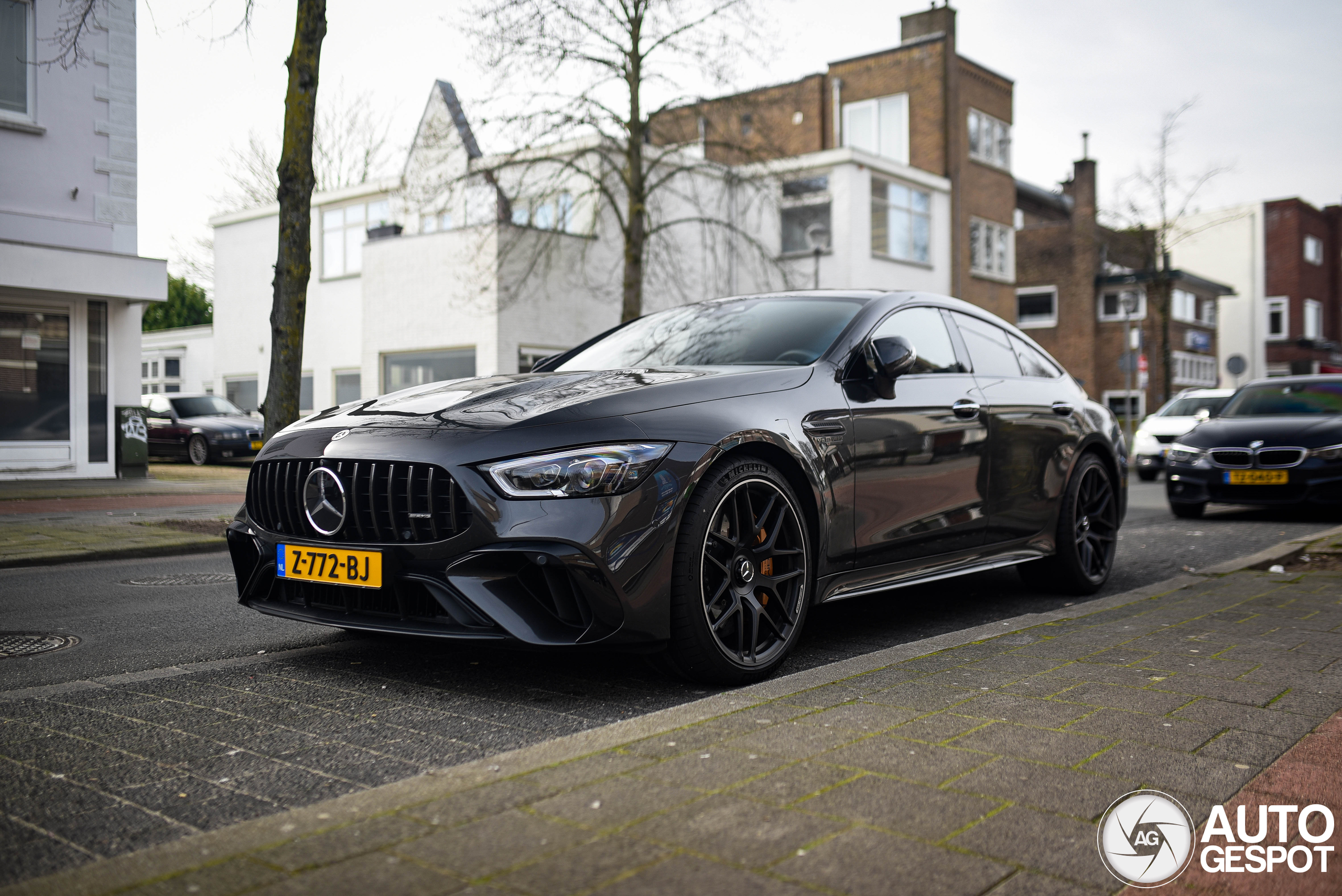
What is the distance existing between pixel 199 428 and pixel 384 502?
2087 cm

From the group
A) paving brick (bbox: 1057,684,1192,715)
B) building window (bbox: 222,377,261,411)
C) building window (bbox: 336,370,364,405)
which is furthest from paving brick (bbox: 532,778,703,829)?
building window (bbox: 222,377,261,411)

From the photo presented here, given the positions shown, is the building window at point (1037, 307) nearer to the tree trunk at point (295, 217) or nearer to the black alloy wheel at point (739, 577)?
the tree trunk at point (295, 217)

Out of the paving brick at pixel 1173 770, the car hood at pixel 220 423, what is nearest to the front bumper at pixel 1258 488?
Result: the paving brick at pixel 1173 770

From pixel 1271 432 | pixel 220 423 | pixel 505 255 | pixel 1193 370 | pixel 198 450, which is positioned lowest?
pixel 198 450

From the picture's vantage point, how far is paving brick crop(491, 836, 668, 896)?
2.07m

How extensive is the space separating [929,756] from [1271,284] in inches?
2486

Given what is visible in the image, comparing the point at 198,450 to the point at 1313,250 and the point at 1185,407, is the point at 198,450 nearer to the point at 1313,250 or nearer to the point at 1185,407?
the point at 1185,407

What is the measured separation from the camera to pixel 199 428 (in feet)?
75.0

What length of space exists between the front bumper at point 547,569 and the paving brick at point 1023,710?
0.99 metres

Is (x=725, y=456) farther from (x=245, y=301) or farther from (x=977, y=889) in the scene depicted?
(x=245, y=301)

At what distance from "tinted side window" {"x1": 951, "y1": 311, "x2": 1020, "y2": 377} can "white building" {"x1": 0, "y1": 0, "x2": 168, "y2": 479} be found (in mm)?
13654

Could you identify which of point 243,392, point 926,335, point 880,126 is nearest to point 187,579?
point 926,335

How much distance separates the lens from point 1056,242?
4419cm

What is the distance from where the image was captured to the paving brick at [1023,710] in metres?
3.25
